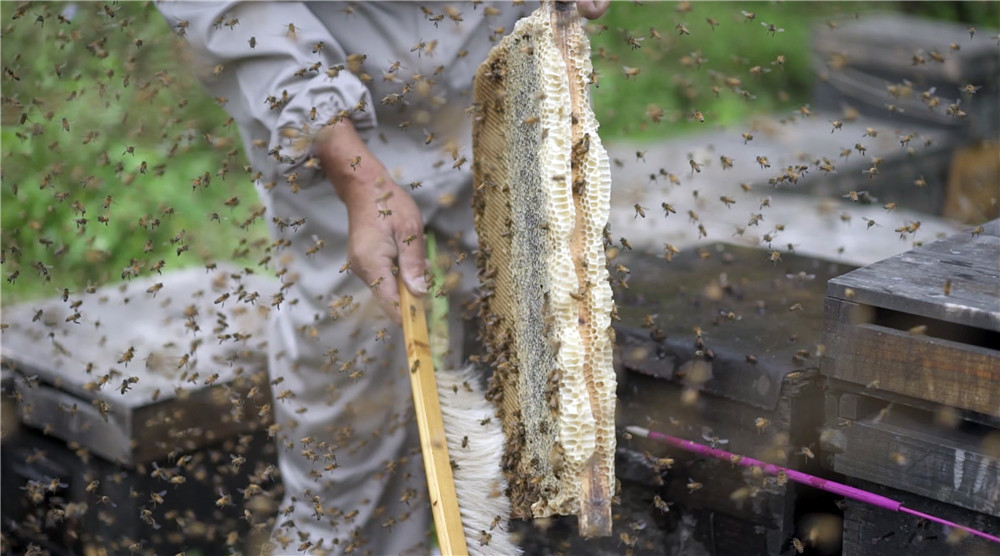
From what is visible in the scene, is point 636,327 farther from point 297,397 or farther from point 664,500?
point 297,397

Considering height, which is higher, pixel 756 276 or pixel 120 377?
pixel 756 276

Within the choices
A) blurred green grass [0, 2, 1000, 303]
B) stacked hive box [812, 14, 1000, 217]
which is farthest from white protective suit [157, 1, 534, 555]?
stacked hive box [812, 14, 1000, 217]

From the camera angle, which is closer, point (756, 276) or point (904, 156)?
point (756, 276)

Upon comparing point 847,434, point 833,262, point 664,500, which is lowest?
point 664,500

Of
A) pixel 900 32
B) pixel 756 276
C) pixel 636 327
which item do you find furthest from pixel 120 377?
pixel 900 32

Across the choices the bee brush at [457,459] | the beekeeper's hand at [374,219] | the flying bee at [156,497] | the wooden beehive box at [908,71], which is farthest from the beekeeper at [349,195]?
the wooden beehive box at [908,71]

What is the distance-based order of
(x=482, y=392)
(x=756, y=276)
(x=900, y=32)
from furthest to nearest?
(x=900, y=32), (x=756, y=276), (x=482, y=392)

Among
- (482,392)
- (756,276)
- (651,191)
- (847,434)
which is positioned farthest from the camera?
(651,191)
